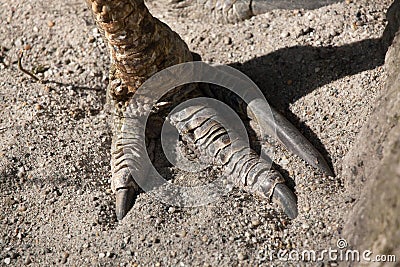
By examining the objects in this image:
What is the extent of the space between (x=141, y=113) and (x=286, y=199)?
88 cm

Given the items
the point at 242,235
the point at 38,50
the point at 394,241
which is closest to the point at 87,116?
the point at 38,50

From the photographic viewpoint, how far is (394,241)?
2.09 meters

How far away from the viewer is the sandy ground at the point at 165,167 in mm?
2855

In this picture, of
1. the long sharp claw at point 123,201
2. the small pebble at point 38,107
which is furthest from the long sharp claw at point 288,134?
the small pebble at point 38,107

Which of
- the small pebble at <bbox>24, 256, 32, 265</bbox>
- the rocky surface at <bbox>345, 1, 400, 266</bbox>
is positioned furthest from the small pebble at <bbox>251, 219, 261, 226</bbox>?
the small pebble at <bbox>24, 256, 32, 265</bbox>

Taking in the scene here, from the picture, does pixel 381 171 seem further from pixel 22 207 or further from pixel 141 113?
pixel 22 207

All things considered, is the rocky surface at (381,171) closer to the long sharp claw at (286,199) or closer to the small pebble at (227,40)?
the long sharp claw at (286,199)

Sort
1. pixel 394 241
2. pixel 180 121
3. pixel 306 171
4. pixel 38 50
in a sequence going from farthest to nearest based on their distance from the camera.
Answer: pixel 38 50
pixel 180 121
pixel 306 171
pixel 394 241

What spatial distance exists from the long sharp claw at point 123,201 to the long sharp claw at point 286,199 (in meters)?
0.68

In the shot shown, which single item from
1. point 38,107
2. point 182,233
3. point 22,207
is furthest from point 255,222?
point 38,107

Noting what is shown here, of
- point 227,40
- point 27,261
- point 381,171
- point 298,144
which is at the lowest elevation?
point 27,261

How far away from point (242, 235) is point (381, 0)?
1.64 metres

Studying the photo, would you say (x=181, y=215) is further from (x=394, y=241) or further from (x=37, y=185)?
(x=394, y=241)

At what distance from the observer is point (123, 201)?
3.05m
